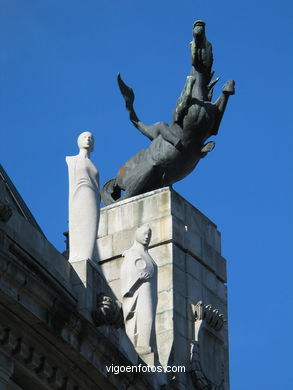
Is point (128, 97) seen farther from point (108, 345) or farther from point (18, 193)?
point (108, 345)

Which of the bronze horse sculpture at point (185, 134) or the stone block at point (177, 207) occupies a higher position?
the bronze horse sculpture at point (185, 134)

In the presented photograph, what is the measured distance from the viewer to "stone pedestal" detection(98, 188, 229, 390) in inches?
1251

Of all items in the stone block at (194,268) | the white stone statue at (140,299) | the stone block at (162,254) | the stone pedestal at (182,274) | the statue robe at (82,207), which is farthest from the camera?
the stone block at (194,268)

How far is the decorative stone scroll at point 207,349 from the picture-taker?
3164 cm

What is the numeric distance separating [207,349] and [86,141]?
5.14m

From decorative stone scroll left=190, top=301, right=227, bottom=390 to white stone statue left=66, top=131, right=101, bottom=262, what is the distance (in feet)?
11.7

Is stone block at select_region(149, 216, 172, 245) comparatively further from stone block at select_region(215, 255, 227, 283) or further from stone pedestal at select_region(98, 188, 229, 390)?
stone block at select_region(215, 255, 227, 283)

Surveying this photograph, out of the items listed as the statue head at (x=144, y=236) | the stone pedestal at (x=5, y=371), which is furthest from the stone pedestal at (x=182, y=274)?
the stone pedestal at (x=5, y=371)

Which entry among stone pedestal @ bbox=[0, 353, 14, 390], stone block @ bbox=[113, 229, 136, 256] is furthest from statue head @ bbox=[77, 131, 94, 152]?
stone pedestal @ bbox=[0, 353, 14, 390]

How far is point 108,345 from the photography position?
2780 cm

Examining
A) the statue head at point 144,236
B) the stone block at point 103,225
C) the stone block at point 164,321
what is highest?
the stone block at point 103,225

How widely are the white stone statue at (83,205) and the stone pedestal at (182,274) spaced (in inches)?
111

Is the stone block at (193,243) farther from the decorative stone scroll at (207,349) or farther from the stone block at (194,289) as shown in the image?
the decorative stone scroll at (207,349)

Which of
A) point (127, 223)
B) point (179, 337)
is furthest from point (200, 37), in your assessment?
point (179, 337)
